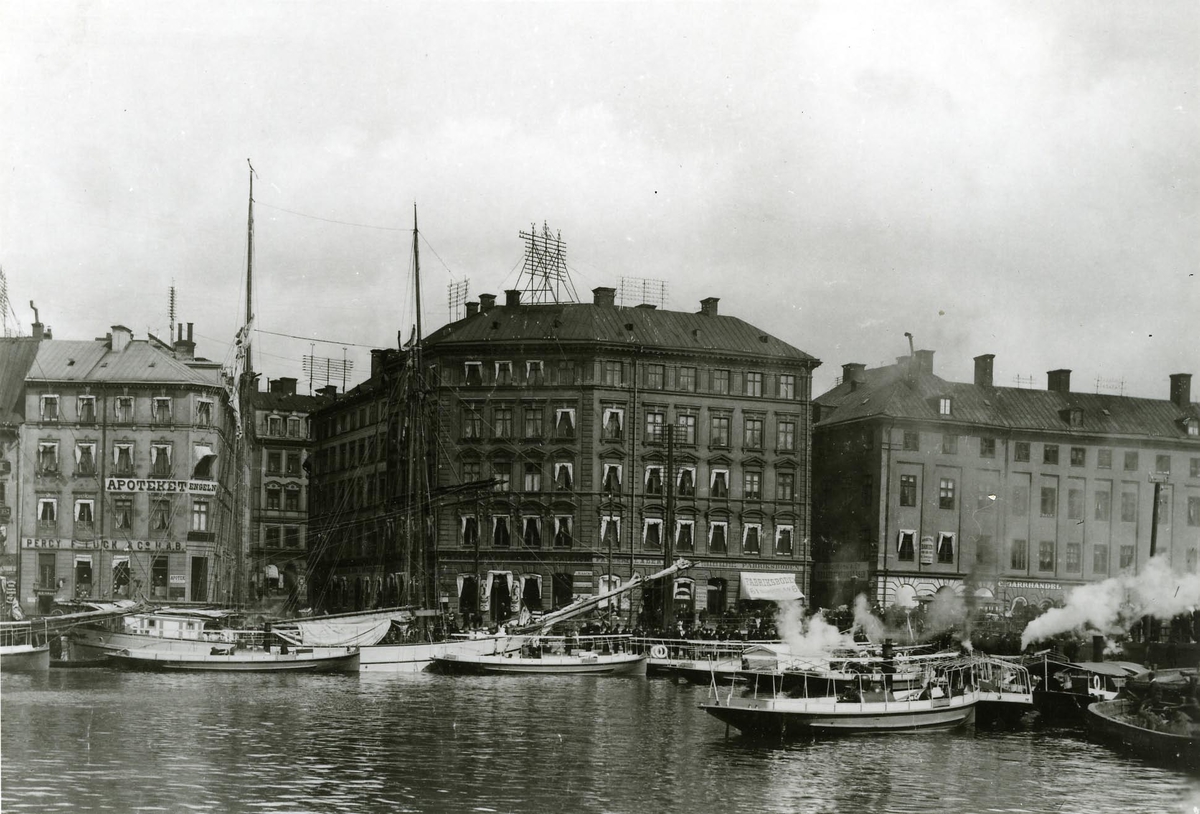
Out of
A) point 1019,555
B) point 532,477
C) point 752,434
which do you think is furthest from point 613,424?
point 1019,555

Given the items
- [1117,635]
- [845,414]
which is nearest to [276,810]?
[1117,635]

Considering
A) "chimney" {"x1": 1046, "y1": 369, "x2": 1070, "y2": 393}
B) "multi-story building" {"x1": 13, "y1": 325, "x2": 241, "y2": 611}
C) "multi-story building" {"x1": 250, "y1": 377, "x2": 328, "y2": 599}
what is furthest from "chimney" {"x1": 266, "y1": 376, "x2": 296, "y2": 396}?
"chimney" {"x1": 1046, "y1": 369, "x2": 1070, "y2": 393}

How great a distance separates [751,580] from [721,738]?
1890 inches

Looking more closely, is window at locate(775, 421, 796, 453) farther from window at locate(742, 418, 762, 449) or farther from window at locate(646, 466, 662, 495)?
window at locate(646, 466, 662, 495)

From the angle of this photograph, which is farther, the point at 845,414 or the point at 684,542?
the point at 845,414

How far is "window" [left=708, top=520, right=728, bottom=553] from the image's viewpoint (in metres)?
86.1

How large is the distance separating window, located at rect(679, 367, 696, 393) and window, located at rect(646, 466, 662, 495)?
570 centimetres

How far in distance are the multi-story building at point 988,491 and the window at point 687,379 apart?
1282cm

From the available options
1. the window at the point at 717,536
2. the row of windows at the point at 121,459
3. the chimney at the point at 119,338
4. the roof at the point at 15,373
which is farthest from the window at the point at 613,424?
the roof at the point at 15,373

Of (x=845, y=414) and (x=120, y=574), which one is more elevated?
(x=845, y=414)

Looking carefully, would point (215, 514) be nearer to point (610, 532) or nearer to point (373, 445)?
point (373, 445)

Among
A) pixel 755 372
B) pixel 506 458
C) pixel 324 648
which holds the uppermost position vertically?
pixel 755 372

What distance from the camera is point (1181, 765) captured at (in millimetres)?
34906

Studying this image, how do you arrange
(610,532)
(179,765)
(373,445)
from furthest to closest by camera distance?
1. (373,445)
2. (610,532)
3. (179,765)
